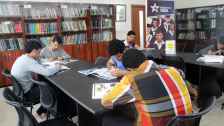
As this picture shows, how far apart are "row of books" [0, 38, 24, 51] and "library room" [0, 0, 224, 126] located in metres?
0.02

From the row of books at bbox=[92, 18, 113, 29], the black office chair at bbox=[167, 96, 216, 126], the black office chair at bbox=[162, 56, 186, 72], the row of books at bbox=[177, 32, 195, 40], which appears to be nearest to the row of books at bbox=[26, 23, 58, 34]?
the row of books at bbox=[92, 18, 113, 29]

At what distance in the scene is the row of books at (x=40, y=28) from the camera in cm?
538

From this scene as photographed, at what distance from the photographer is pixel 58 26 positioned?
226 inches

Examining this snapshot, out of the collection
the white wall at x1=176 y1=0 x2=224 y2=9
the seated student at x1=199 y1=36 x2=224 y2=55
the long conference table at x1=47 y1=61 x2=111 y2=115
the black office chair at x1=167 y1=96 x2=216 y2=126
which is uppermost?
the white wall at x1=176 y1=0 x2=224 y2=9

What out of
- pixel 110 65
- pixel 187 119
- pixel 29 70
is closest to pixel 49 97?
pixel 29 70

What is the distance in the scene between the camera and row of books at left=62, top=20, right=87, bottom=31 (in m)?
5.92

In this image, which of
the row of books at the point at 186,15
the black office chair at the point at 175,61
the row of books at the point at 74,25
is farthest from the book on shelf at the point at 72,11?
the black office chair at the point at 175,61

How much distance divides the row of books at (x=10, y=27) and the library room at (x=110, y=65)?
2cm

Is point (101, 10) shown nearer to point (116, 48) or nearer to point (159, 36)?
point (159, 36)

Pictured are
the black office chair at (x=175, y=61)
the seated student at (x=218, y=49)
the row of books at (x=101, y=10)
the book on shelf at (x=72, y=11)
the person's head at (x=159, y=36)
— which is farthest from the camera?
the row of books at (x=101, y=10)

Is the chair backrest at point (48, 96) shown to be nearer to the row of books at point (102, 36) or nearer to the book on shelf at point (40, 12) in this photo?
the book on shelf at point (40, 12)

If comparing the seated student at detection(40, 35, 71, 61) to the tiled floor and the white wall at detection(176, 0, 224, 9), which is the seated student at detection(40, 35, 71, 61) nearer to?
the tiled floor

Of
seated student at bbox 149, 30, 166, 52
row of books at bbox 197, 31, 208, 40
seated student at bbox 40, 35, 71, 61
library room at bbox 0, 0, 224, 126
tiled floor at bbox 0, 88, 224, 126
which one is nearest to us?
library room at bbox 0, 0, 224, 126

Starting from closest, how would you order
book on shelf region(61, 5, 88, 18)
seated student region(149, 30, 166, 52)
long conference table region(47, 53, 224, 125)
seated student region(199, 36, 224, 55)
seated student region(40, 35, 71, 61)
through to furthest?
long conference table region(47, 53, 224, 125) → seated student region(199, 36, 224, 55) → seated student region(40, 35, 71, 61) → seated student region(149, 30, 166, 52) → book on shelf region(61, 5, 88, 18)
